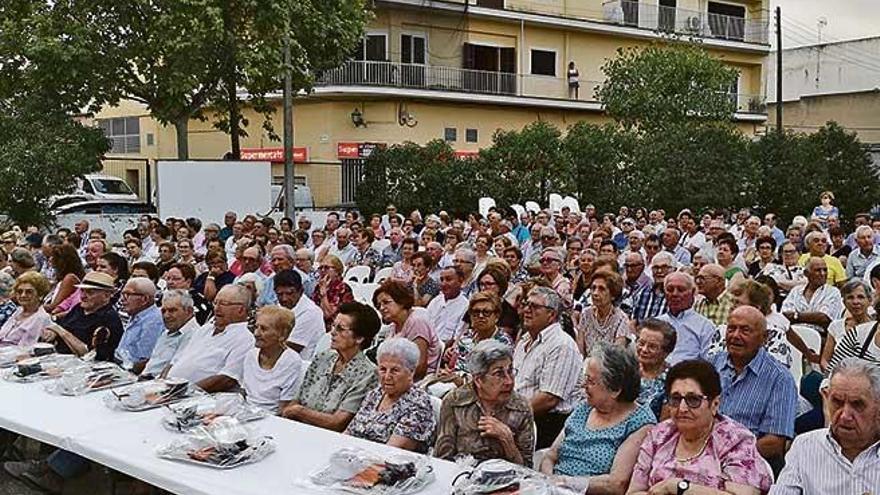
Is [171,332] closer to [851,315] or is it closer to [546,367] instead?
[546,367]

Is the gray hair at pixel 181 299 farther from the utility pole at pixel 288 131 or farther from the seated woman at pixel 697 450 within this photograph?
the utility pole at pixel 288 131

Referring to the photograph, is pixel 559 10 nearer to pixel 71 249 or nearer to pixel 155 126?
pixel 155 126

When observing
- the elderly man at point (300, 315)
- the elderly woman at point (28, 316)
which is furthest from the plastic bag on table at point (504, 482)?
Result: the elderly woman at point (28, 316)

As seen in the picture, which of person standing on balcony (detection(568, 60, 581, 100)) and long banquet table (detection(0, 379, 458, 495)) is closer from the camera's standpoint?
long banquet table (detection(0, 379, 458, 495))

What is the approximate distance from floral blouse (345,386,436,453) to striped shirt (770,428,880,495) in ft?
5.40

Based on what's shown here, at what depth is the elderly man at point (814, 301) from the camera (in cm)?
702

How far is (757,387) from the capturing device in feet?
14.5

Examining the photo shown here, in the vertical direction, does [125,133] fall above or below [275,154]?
above

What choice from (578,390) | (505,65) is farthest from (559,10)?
(578,390)

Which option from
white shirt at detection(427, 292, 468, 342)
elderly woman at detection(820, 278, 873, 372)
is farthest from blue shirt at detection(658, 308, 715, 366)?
white shirt at detection(427, 292, 468, 342)

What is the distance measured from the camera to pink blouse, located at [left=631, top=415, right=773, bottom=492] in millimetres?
3533

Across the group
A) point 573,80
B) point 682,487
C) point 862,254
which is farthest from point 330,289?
point 573,80

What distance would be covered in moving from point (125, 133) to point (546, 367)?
2982cm

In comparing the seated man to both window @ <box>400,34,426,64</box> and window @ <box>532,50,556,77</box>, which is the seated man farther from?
window @ <box>532,50,556,77</box>
